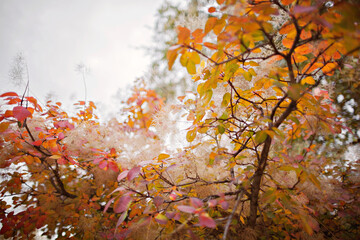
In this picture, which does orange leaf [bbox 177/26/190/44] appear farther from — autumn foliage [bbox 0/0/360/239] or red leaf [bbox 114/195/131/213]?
red leaf [bbox 114/195/131/213]

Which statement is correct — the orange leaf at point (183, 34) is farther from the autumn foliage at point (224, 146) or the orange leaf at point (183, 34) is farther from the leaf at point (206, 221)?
the leaf at point (206, 221)

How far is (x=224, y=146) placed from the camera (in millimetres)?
1338

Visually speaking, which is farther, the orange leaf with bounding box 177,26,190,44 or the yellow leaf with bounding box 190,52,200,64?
the yellow leaf with bounding box 190,52,200,64

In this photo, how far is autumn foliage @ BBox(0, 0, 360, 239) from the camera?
64 cm

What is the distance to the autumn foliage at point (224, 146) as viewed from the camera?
2.10 feet

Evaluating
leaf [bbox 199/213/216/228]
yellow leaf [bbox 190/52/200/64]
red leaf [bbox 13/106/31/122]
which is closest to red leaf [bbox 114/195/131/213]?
leaf [bbox 199/213/216/228]

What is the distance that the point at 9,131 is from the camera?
1213 millimetres

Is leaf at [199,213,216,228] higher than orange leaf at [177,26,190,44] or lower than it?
lower

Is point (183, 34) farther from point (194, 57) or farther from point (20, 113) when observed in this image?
point (20, 113)

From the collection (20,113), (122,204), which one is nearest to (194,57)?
(122,204)

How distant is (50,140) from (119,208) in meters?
0.93

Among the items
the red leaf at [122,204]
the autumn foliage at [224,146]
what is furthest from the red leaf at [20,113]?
the red leaf at [122,204]

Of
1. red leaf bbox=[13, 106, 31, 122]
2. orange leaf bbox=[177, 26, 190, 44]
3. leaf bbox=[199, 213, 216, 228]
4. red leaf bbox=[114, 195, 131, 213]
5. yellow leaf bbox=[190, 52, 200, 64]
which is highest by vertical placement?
red leaf bbox=[13, 106, 31, 122]

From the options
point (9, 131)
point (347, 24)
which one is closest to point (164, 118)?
point (347, 24)
